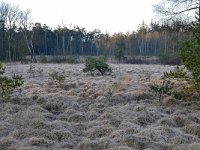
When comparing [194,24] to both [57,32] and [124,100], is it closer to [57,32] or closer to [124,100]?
[124,100]

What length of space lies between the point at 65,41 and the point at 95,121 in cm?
6233

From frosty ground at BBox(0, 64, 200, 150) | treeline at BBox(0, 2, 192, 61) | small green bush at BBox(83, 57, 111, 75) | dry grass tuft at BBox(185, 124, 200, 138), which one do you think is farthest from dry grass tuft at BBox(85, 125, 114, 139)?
treeline at BBox(0, 2, 192, 61)

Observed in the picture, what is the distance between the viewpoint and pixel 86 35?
7794cm

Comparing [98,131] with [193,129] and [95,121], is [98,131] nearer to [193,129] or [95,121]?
[95,121]

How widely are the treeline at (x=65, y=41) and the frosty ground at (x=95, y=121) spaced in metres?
29.6

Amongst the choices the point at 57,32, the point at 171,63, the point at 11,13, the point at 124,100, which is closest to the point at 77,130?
the point at 124,100

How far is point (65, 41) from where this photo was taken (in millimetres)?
69812

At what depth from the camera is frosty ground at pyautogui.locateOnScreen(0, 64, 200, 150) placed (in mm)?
6730

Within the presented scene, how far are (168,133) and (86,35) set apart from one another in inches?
2813

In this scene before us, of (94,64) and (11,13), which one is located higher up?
(11,13)

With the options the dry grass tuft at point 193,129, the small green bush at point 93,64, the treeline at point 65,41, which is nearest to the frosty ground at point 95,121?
the dry grass tuft at point 193,129

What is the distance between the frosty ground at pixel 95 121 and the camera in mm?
6730

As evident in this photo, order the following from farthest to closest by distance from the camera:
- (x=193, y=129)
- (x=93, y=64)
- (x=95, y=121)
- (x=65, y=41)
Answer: (x=65, y=41)
(x=93, y=64)
(x=95, y=121)
(x=193, y=129)

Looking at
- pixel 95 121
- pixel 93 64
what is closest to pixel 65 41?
pixel 93 64
